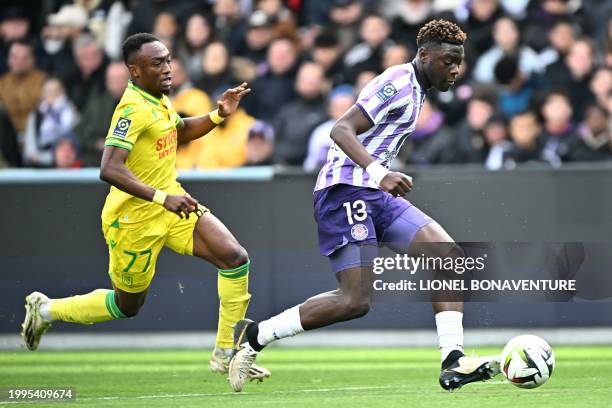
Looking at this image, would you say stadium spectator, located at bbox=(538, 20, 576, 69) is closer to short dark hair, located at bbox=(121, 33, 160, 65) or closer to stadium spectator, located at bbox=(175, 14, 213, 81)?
stadium spectator, located at bbox=(175, 14, 213, 81)

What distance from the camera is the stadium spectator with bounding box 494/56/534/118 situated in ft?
47.8

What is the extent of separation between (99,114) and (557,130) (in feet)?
16.7

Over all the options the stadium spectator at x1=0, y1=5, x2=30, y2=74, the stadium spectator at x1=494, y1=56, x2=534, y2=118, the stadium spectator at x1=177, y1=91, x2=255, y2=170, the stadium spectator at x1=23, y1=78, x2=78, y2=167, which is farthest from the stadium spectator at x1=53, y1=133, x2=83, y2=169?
the stadium spectator at x1=494, y1=56, x2=534, y2=118

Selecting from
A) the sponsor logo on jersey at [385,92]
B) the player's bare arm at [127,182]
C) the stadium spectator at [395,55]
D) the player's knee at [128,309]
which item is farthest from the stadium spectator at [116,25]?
Answer: the sponsor logo on jersey at [385,92]

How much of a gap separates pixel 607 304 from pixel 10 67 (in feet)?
25.6

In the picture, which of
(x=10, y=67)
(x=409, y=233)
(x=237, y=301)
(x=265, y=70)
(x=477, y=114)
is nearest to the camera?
(x=409, y=233)

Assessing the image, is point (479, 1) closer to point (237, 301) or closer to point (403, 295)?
point (403, 295)

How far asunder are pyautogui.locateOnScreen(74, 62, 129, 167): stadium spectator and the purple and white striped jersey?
22.2 ft

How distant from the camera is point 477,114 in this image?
555 inches

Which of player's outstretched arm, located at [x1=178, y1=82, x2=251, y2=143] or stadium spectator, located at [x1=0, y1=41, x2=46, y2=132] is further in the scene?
stadium spectator, located at [x1=0, y1=41, x2=46, y2=132]

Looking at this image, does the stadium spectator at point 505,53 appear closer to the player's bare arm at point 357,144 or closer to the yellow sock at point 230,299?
the yellow sock at point 230,299

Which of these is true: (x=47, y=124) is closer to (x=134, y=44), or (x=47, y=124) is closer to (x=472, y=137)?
(x=472, y=137)

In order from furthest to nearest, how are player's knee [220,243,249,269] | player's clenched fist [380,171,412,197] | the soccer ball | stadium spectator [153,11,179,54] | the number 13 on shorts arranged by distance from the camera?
stadium spectator [153,11,179,54]
player's knee [220,243,249,269]
the number 13 on shorts
the soccer ball
player's clenched fist [380,171,412,197]

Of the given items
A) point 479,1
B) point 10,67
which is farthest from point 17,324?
point 479,1
